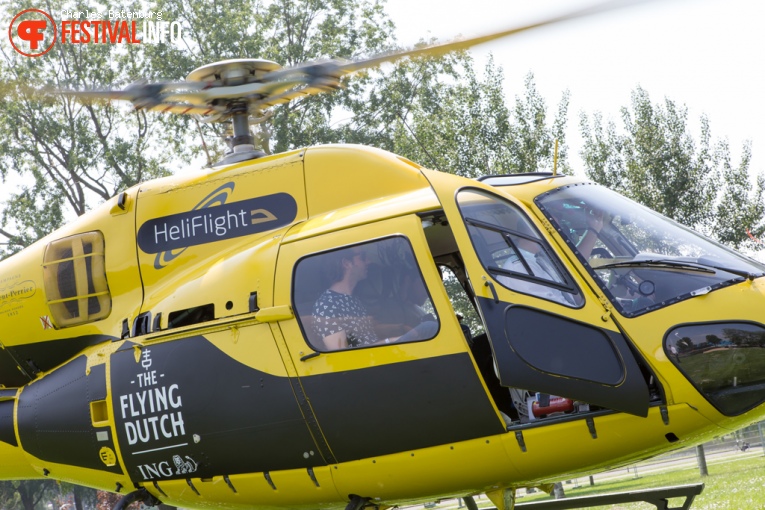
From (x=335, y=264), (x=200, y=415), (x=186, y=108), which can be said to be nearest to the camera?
(x=335, y=264)

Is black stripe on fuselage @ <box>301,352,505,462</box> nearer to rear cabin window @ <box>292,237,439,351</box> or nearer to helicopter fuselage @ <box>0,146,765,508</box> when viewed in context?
helicopter fuselage @ <box>0,146,765,508</box>

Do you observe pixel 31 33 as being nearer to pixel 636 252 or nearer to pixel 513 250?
pixel 513 250

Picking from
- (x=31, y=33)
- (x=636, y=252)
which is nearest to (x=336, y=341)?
(x=636, y=252)

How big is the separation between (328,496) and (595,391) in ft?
6.92

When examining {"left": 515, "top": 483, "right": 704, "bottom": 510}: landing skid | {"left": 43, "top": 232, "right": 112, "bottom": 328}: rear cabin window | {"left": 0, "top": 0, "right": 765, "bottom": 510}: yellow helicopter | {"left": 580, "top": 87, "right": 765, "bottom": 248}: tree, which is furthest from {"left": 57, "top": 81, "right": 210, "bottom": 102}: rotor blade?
{"left": 580, "top": 87, "right": 765, "bottom": 248}: tree

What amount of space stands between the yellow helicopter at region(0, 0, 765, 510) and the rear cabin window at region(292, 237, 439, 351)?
0.6 inches

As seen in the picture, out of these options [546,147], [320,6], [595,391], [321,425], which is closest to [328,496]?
[321,425]

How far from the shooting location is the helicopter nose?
7.10m

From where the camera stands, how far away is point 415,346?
5.35 m

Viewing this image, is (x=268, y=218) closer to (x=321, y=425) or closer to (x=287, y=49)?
(x=321, y=425)

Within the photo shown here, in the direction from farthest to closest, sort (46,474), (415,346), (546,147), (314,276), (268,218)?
(546,147)
(46,474)
(268,218)
(314,276)
(415,346)

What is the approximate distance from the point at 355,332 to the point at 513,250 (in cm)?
119

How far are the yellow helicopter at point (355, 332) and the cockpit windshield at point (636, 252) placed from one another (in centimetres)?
2

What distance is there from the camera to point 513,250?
544cm
